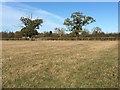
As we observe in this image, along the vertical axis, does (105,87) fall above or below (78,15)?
below

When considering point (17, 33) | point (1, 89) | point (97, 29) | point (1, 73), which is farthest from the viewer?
point (97, 29)

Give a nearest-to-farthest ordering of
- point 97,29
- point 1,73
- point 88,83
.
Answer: point 88,83
point 1,73
point 97,29

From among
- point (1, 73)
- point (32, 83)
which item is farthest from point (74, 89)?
point (1, 73)

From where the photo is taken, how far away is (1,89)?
8.50m

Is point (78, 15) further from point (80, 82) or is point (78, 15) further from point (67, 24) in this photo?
point (80, 82)

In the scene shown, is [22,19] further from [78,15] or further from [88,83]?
[88,83]

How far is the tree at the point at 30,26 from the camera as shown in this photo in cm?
11811

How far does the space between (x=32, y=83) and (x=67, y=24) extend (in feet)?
389

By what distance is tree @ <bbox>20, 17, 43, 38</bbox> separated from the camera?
118113 millimetres

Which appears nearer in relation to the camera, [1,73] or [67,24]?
[1,73]

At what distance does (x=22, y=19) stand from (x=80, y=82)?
116 m

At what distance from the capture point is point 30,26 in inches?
4665

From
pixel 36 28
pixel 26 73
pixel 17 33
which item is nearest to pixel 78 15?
pixel 36 28

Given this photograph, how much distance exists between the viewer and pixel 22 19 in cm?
12262
